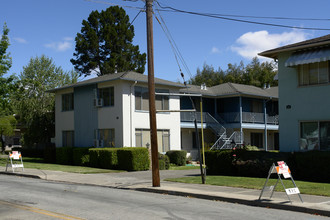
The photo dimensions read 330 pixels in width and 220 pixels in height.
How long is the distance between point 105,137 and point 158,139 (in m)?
3.84

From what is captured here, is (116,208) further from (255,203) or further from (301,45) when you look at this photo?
(301,45)

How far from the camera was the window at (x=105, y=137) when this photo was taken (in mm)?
27502

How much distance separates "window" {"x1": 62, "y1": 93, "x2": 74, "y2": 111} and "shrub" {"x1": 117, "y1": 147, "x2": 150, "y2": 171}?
27.1ft

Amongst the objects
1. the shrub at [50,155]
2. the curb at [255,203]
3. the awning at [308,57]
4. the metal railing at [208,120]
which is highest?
the awning at [308,57]

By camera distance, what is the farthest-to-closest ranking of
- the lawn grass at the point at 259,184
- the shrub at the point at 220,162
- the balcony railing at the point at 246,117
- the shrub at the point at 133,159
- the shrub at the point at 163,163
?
the balcony railing at the point at 246,117
the shrub at the point at 163,163
the shrub at the point at 133,159
the shrub at the point at 220,162
the lawn grass at the point at 259,184

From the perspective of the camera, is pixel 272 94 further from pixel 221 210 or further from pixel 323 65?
pixel 221 210

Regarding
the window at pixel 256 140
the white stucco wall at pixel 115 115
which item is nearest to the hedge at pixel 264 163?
the white stucco wall at pixel 115 115

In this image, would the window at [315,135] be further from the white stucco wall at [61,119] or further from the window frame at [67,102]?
the window frame at [67,102]

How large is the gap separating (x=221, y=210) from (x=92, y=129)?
64.5ft

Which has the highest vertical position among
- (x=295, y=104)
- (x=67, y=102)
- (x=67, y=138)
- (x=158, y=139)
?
(x=67, y=102)

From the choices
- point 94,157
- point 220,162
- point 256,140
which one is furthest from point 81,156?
point 256,140

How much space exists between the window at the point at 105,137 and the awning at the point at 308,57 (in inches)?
539

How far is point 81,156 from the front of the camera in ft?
90.1

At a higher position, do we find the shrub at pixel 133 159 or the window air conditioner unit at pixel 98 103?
the window air conditioner unit at pixel 98 103
